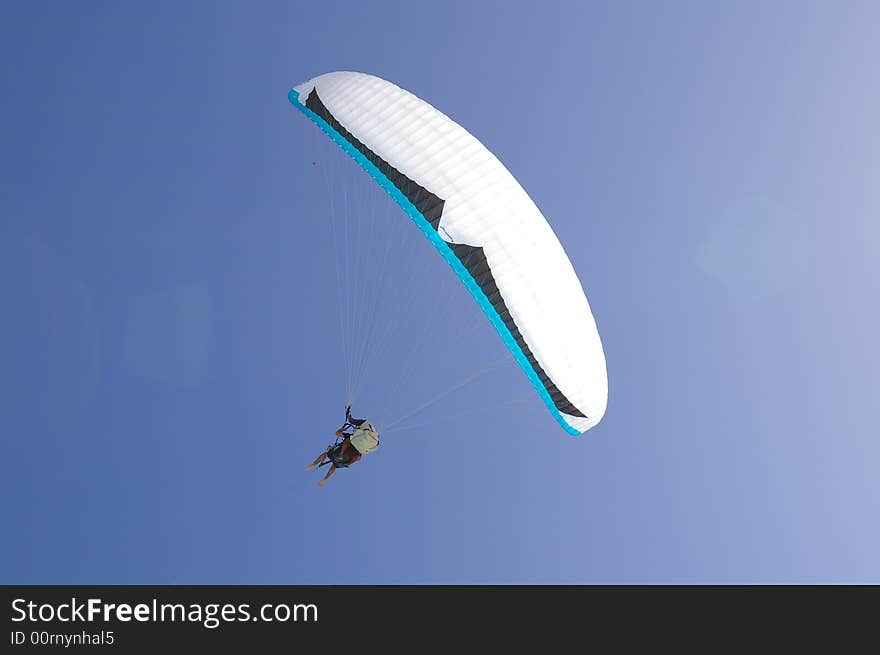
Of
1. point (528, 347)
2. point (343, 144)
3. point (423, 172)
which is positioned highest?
point (343, 144)

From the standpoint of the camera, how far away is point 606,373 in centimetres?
1673

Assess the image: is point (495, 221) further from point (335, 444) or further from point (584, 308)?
point (335, 444)

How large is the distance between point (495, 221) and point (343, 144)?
373 centimetres

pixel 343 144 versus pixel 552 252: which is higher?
pixel 343 144

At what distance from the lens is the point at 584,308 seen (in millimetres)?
16422

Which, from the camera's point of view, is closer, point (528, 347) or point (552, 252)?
point (528, 347)

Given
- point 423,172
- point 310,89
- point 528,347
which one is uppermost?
point 310,89
